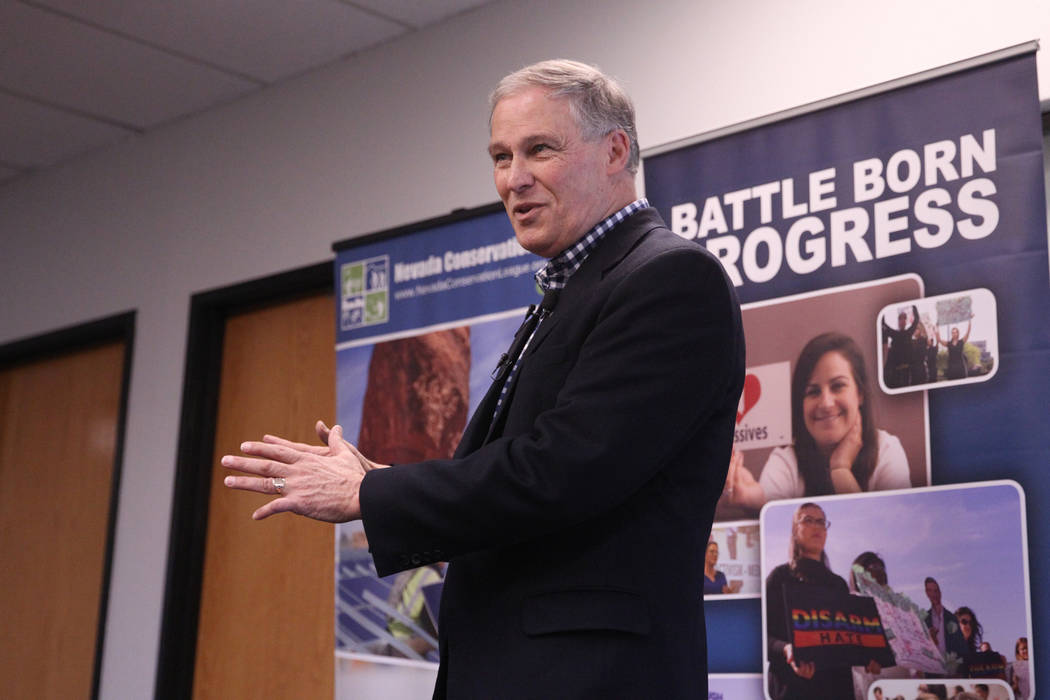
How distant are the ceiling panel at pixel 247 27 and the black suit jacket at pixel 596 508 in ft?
9.01

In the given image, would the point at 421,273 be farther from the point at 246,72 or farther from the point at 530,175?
the point at 530,175

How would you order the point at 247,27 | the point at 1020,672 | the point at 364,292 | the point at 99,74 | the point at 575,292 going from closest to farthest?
the point at 575,292 → the point at 1020,672 → the point at 364,292 → the point at 247,27 → the point at 99,74

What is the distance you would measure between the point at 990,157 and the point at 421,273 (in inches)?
63.3

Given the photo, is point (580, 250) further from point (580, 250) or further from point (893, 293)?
point (893, 293)

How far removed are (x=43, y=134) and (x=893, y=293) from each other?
3585mm

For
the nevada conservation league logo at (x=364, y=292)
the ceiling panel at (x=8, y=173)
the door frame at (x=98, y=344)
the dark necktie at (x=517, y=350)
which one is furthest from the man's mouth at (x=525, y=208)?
the ceiling panel at (x=8, y=173)

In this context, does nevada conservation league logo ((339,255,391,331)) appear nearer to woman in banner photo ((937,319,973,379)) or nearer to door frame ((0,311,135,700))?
door frame ((0,311,135,700))

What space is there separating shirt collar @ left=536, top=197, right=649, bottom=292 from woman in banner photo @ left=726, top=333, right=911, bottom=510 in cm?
127

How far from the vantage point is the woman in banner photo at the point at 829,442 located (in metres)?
2.61

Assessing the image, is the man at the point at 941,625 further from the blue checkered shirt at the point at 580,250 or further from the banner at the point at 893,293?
the blue checkered shirt at the point at 580,250

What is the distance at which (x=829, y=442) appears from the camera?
269 centimetres

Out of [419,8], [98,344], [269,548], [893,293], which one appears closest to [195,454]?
[269,548]

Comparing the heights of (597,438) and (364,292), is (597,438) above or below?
below

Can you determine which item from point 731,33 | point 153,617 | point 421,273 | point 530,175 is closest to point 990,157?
point 731,33
